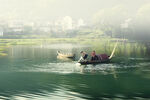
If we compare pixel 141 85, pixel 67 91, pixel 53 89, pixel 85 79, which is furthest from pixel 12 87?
pixel 141 85

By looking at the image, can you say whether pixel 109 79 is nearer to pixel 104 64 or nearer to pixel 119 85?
pixel 119 85

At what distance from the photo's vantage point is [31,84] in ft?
212

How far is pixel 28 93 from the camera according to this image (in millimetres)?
54312

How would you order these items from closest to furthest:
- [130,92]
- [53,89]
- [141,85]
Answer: [130,92] → [53,89] → [141,85]

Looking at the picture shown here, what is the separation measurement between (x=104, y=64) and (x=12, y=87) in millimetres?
48492

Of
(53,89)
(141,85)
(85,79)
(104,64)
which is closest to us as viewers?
(53,89)

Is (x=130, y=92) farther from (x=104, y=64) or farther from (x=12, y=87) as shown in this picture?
(x=104, y=64)

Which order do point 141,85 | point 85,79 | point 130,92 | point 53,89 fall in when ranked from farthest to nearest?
point 85,79 → point 141,85 → point 53,89 → point 130,92

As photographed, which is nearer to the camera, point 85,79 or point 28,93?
point 28,93

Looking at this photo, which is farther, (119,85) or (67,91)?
(119,85)

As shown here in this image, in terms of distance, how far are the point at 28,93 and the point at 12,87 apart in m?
8.20

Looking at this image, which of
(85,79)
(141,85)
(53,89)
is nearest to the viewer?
(53,89)

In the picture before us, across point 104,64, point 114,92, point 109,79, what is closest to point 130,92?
point 114,92

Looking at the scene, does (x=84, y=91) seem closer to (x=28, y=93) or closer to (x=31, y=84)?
(x=28, y=93)
